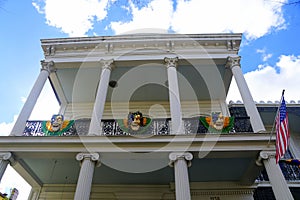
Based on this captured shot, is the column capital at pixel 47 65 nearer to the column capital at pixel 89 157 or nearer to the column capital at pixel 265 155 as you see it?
the column capital at pixel 89 157

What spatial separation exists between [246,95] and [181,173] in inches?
166

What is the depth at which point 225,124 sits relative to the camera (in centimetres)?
883

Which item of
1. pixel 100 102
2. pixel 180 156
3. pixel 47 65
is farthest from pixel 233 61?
pixel 47 65

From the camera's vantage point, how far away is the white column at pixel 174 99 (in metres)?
8.36

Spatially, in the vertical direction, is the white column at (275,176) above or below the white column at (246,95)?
below

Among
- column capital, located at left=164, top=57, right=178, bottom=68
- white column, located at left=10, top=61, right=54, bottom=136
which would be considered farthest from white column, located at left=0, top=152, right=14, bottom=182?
column capital, located at left=164, top=57, right=178, bottom=68

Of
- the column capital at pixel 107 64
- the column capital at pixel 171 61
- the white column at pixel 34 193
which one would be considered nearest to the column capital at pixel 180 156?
the column capital at pixel 171 61

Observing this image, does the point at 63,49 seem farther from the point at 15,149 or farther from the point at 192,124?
the point at 192,124

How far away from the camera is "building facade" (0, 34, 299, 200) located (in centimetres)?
795

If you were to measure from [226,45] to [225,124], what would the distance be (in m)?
4.26

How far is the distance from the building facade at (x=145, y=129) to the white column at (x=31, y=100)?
0.03m

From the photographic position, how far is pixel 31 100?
9.52 meters

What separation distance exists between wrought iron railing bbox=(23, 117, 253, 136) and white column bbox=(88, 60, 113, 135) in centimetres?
76

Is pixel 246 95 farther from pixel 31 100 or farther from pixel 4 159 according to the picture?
pixel 4 159
